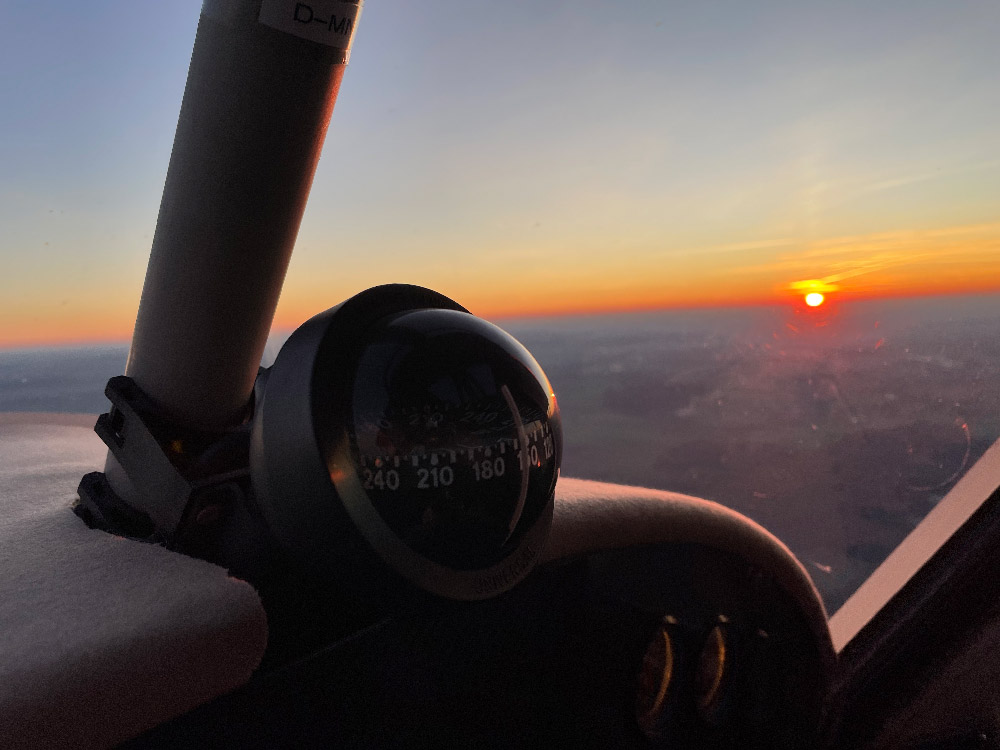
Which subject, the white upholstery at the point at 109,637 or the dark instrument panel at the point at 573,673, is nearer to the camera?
the white upholstery at the point at 109,637

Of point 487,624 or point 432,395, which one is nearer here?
point 432,395

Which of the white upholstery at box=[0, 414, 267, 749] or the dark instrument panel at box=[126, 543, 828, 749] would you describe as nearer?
the white upholstery at box=[0, 414, 267, 749]

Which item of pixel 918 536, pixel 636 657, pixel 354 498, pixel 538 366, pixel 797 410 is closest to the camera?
pixel 354 498

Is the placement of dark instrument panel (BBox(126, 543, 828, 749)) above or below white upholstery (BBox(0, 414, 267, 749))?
below

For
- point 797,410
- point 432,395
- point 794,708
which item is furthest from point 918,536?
point 797,410

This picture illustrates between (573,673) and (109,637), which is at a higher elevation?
(109,637)

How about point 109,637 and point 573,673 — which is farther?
point 573,673

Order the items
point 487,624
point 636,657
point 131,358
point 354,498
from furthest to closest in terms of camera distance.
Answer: point 636,657
point 487,624
point 131,358
point 354,498

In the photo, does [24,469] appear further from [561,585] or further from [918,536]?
[918,536]

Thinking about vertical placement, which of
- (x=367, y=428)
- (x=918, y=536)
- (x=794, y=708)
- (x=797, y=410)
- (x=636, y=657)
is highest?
(x=367, y=428)

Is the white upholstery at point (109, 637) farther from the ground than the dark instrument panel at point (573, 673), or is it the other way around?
the white upholstery at point (109, 637)

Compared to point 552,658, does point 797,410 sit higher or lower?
lower
